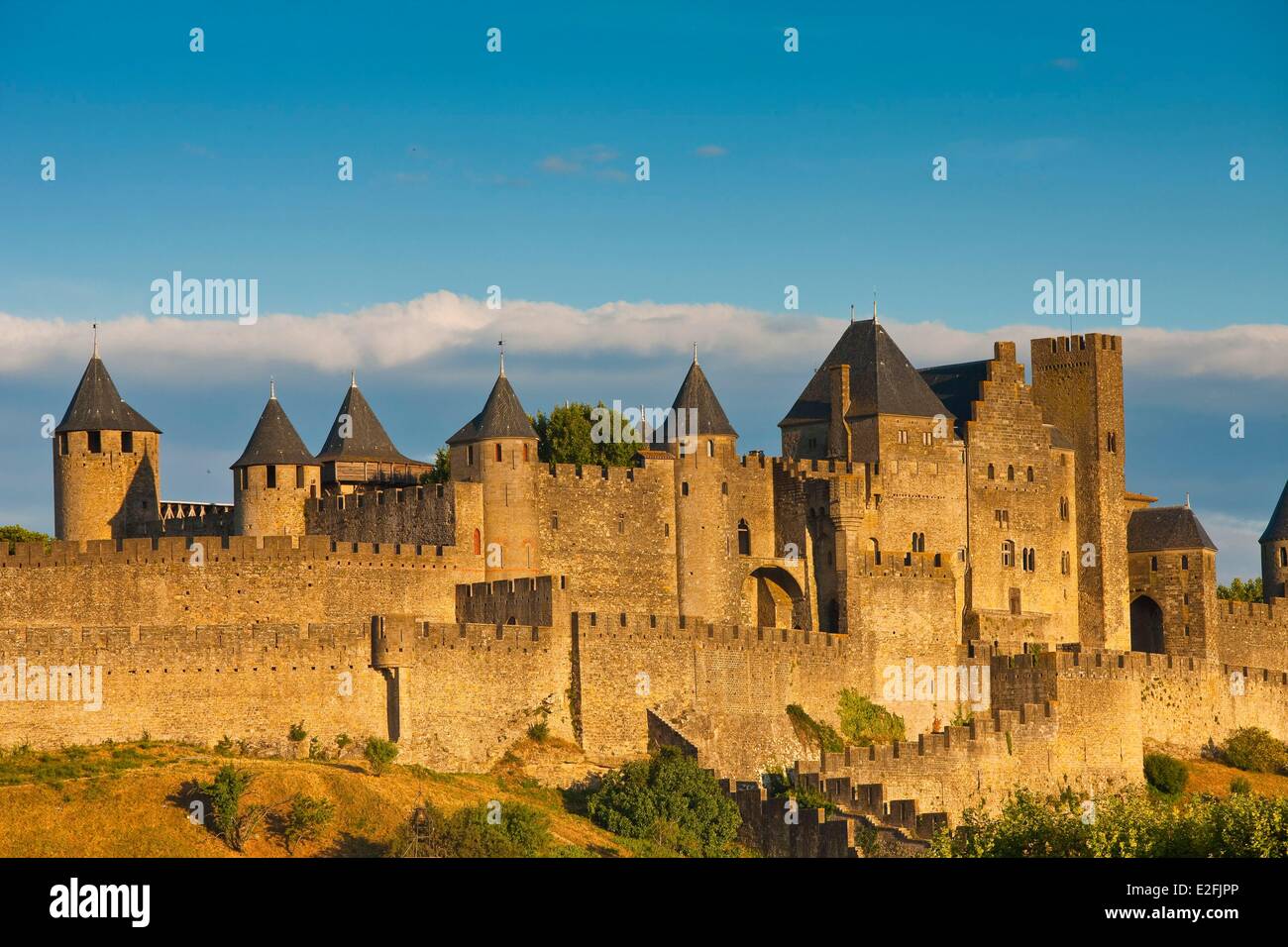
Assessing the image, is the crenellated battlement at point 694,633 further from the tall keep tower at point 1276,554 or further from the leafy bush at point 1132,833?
the tall keep tower at point 1276,554

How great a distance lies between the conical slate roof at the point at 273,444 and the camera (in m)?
71.8

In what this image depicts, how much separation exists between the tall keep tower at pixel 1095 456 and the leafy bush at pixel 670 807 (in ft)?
78.1

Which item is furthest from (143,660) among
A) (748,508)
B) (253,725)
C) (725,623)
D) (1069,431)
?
(1069,431)

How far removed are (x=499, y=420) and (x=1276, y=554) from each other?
1304 inches

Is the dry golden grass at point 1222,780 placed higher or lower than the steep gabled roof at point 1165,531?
lower

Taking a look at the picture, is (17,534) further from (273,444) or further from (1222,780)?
(1222,780)

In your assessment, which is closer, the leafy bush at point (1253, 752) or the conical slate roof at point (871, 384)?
the leafy bush at point (1253, 752)

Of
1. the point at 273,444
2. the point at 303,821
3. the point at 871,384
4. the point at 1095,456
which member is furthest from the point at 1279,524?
the point at 303,821

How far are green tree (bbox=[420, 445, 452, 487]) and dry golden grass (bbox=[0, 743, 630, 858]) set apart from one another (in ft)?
63.9

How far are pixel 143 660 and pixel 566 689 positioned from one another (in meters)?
10.9

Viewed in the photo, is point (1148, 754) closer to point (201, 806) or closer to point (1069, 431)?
point (1069, 431)

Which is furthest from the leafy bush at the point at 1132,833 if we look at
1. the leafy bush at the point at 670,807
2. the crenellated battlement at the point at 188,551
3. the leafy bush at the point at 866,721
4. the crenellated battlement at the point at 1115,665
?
the crenellated battlement at the point at 188,551

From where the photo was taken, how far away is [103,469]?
71.3m
